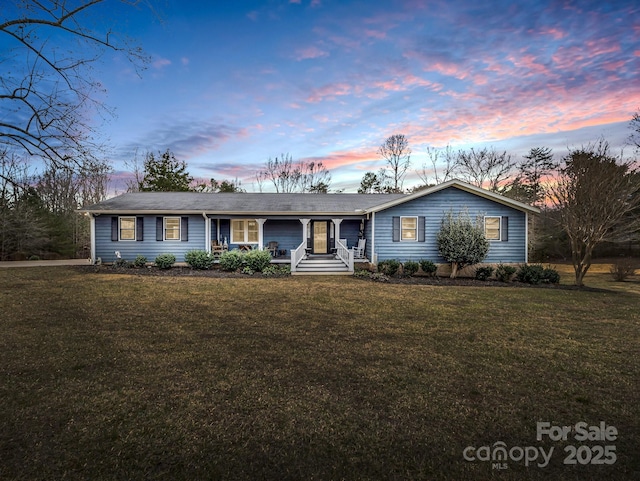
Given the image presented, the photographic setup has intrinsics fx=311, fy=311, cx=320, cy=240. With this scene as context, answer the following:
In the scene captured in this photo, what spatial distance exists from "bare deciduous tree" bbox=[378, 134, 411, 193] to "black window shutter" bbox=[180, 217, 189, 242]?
23.3 metres

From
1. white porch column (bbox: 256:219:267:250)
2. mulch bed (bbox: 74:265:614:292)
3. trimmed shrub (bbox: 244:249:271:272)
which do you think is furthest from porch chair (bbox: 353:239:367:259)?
white porch column (bbox: 256:219:267:250)

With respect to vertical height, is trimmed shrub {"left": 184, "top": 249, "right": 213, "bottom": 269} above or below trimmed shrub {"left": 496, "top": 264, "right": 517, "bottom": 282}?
above

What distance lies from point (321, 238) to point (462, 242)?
26.2 feet

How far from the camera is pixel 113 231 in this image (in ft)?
54.1

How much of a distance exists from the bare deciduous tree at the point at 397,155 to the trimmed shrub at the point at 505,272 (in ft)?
67.4

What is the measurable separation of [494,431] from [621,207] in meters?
15.0

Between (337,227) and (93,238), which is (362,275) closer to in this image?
(337,227)

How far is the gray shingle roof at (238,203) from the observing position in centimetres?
1642

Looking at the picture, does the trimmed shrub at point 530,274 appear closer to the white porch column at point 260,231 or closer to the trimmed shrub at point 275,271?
the trimmed shrub at point 275,271

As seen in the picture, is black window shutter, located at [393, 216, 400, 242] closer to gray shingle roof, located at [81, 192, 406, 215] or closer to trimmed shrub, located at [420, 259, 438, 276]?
trimmed shrub, located at [420, 259, 438, 276]

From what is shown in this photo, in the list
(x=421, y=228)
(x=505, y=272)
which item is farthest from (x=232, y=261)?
(x=505, y=272)

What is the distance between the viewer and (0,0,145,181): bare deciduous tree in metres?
5.23

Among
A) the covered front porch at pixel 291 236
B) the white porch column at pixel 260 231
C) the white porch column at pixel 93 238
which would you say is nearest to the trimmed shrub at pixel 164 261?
the covered front porch at pixel 291 236

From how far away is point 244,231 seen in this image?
708 inches
